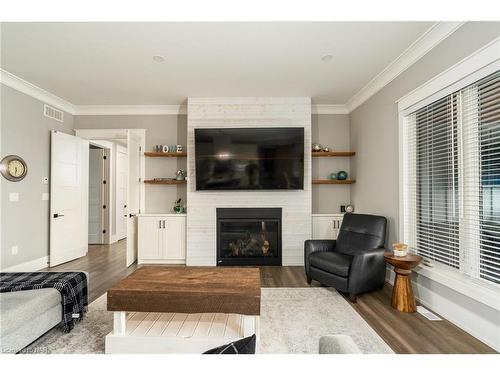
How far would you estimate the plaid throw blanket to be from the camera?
2074mm

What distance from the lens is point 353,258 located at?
269cm

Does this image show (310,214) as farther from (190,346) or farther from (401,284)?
(190,346)

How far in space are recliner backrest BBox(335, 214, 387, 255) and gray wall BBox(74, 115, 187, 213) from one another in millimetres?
2812

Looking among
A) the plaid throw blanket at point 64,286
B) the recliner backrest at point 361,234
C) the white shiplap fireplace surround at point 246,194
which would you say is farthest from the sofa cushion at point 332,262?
the plaid throw blanket at point 64,286

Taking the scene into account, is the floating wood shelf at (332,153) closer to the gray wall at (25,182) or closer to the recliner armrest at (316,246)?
the recliner armrest at (316,246)

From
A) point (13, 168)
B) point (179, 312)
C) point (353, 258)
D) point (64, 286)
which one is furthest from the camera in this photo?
point (13, 168)

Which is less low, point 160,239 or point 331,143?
point 331,143

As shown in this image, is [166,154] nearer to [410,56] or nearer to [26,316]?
[26,316]

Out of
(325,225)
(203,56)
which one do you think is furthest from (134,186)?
(325,225)

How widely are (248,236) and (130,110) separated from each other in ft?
10.3

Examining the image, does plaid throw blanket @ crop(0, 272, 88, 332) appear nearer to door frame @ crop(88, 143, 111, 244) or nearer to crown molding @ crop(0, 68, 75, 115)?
crown molding @ crop(0, 68, 75, 115)

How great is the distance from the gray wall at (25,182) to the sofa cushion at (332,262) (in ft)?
13.4

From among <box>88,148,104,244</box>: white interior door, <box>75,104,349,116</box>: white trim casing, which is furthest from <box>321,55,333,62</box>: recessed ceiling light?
<box>88,148,104,244</box>: white interior door

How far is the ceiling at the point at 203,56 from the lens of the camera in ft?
7.66
